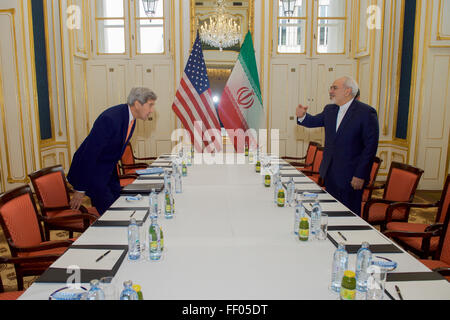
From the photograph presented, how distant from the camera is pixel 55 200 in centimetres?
314

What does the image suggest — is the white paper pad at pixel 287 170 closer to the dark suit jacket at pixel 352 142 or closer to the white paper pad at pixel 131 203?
the dark suit jacket at pixel 352 142

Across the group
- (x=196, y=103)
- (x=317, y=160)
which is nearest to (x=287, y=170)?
(x=317, y=160)

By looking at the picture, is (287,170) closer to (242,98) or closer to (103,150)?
(242,98)

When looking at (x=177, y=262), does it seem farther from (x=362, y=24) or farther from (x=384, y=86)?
(x=362, y=24)

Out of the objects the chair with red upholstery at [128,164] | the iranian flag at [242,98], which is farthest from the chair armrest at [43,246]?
the iranian flag at [242,98]

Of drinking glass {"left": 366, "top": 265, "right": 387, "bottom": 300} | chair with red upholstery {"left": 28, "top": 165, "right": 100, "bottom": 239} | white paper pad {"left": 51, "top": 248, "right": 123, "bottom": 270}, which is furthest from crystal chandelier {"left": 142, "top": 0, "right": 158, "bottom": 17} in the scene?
drinking glass {"left": 366, "top": 265, "right": 387, "bottom": 300}

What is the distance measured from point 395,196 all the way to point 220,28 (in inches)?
202

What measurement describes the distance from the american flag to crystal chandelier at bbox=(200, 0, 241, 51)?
223 cm

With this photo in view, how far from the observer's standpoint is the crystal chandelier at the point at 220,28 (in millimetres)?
7031

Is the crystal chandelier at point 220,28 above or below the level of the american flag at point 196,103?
above

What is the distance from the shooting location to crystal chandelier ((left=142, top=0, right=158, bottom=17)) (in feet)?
22.6

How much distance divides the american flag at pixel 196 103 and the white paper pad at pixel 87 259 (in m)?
3.25

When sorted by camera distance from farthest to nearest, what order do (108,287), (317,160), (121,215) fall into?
(317,160)
(121,215)
(108,287)

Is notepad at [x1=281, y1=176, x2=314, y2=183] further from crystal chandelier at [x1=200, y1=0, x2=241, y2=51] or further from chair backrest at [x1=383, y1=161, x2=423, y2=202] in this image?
crystal chandelier at [x1=200, y1=0, x2=241, y2=51]
